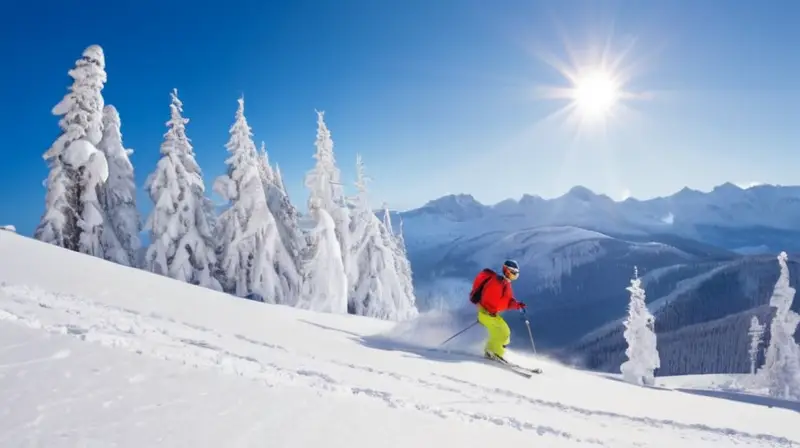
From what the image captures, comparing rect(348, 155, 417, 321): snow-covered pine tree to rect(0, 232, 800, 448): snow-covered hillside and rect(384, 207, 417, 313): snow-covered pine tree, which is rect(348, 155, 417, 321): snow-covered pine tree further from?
rect(0, 232, 800, 448): snow-covered hillside

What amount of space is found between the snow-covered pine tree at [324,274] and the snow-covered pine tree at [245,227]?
197 centimetres

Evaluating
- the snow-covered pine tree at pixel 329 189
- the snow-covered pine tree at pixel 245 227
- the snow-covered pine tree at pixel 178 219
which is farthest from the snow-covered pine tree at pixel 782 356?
the snow-covered pine tree at pixel 178 219

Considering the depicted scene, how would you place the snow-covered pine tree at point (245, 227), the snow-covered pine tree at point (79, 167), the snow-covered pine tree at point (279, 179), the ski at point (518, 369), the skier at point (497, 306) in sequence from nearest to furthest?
the ski at point (518, 369) < the skier at point (497, 306) < the snow-covered pine tree at point (79, 167) < the snow-covered pine tree at point (245, 227) < the snow-covered pine tree at point (279, 179)

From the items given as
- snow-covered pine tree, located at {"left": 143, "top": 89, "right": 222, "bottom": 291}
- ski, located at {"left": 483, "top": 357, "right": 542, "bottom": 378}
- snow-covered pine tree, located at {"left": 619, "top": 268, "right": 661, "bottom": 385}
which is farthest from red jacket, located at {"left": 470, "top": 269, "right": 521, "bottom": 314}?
snow-covered pine tree, located at {"left": 619, "top": 268, "right": 661, "bottom": 385}

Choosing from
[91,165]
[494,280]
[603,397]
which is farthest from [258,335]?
[91,165]

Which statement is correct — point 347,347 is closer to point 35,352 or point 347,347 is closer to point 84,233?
point 35,352

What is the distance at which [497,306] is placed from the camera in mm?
11180

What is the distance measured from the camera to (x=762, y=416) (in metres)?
9.44

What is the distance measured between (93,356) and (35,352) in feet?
1.97

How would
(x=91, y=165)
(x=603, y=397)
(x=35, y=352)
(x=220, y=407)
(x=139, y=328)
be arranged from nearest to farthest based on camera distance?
(x=220, y=407) → (x=35, y=352) → (x=139, y=328) → (x=603, y=397) → (x=91, y=165)

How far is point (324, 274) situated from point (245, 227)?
583cm

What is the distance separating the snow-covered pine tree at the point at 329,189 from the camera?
30.2m

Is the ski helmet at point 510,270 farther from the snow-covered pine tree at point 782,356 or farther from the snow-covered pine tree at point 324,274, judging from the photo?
the snow-covered pine tree at point 782,356

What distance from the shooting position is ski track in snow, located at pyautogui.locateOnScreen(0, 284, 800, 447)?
19.1ft
